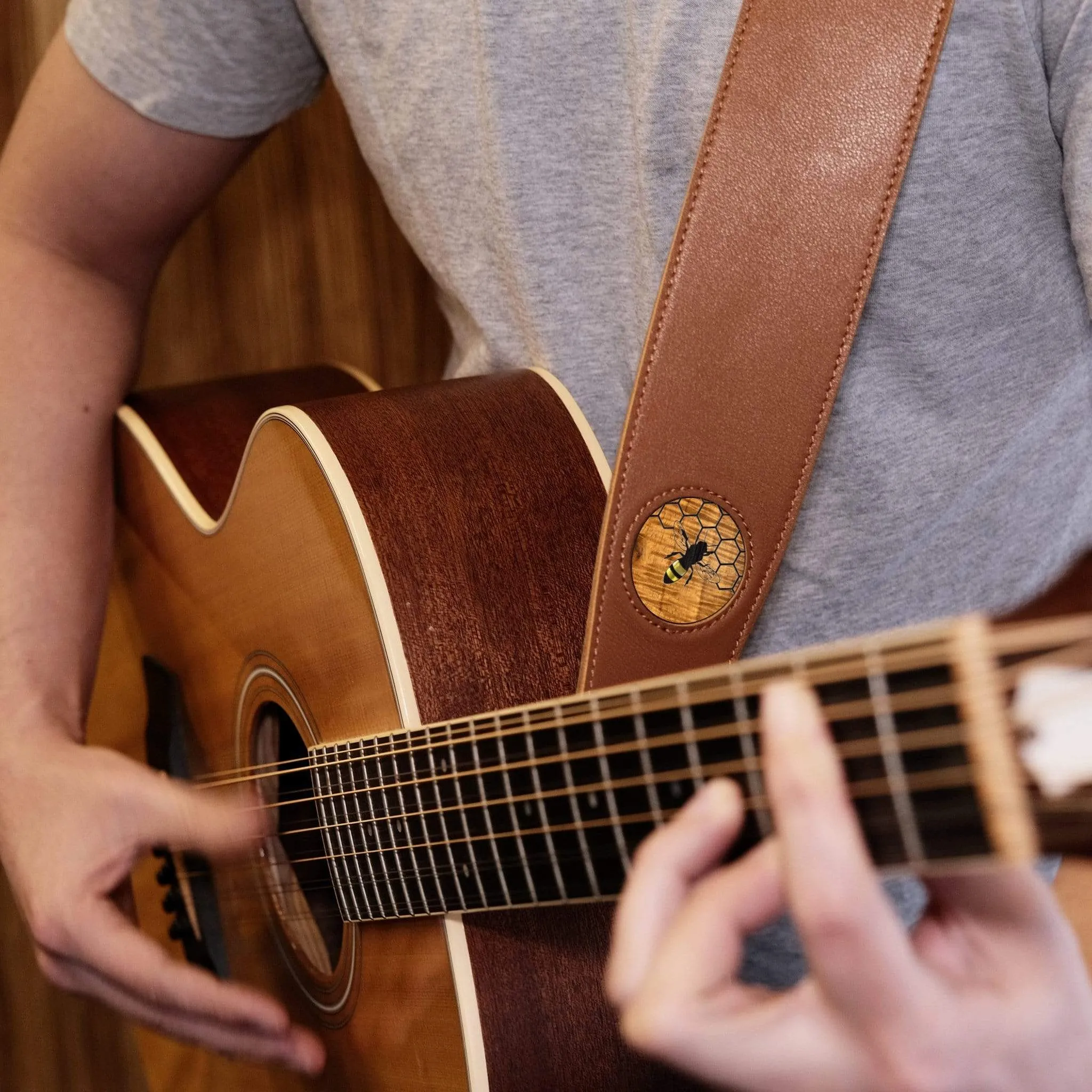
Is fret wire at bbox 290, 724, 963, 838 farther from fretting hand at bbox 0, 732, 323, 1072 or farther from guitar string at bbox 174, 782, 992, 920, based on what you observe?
fretting hand at bbox 0, 732, 323, 1072

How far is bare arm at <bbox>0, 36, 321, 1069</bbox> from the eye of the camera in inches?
31.9

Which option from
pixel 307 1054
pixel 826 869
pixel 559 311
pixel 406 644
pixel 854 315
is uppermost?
pixel 559 311

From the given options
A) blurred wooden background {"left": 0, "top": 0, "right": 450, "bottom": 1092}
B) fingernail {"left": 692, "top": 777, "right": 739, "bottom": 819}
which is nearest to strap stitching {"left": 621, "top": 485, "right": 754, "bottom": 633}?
fingernail {"left": 692, "top": 777, "right": 739, "bottom": 819}

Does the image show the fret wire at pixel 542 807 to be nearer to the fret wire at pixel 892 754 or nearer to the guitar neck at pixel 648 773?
the guitar neck at pixel 648 773

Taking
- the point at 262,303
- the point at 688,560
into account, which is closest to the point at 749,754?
the point at 688,560

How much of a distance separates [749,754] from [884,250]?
14.9 inches

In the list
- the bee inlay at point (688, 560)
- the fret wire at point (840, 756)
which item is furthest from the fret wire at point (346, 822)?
the bee inlay at point (688, 560)

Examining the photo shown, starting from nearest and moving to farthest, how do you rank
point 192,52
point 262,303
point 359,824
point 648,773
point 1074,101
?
point 648,773 → point 1074,101 → point 359,824 → point 192,52 → point 262,303

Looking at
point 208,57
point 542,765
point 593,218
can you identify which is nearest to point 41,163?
point 208,57

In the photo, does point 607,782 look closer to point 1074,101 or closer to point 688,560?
point 688,560

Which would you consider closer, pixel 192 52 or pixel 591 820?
pixel 591 820

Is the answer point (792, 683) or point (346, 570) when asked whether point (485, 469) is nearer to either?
point (346, 570)

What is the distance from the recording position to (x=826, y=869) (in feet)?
1.22

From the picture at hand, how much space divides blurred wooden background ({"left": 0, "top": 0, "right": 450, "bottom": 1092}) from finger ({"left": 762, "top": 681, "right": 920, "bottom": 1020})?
110 cm
